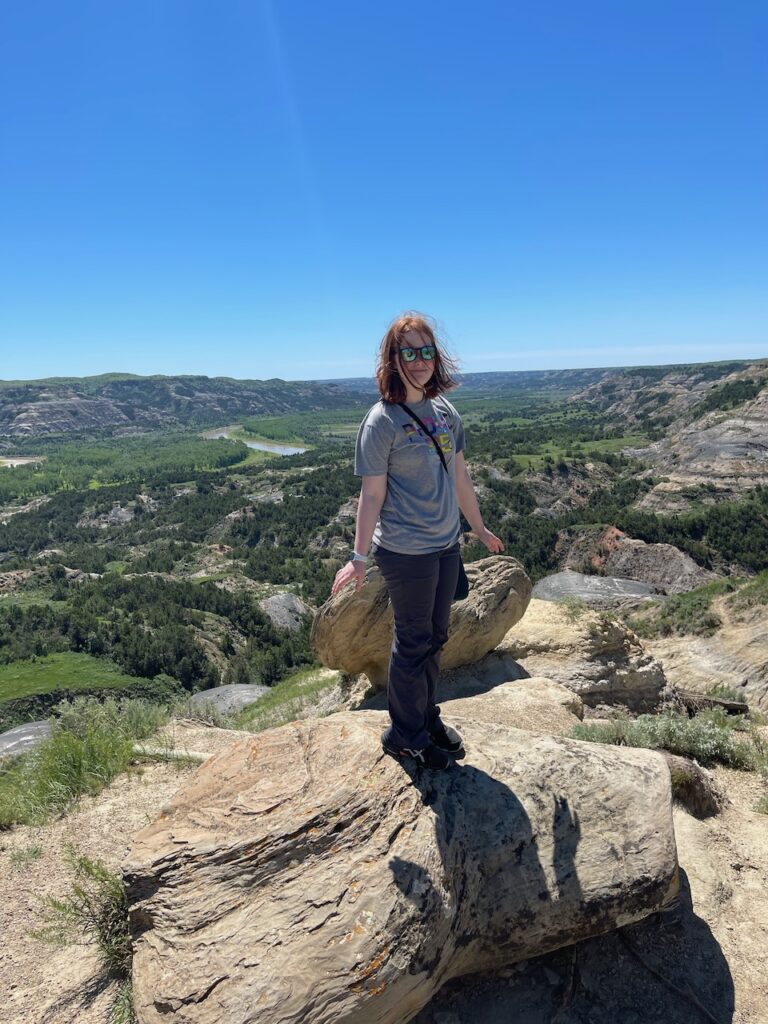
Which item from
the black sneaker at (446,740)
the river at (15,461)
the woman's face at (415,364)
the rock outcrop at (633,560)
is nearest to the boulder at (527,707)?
the black sneaker at (446,740)

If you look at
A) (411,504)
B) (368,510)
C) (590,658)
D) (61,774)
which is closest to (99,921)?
(61,774)

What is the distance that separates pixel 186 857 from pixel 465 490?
304cm

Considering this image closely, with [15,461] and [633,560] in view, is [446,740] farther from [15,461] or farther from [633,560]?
[15,461]

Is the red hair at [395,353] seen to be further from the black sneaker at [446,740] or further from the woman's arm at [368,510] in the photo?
the black sneaker at [446,740]

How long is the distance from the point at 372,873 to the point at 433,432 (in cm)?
268

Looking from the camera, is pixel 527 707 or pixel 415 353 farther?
pixel 527 707

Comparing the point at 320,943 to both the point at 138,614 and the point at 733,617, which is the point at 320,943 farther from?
the point at 138,614

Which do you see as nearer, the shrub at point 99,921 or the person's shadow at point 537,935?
the person's shadow at point 537,935

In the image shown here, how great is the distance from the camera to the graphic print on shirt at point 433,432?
12.4 feet

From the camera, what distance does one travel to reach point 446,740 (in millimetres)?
4281

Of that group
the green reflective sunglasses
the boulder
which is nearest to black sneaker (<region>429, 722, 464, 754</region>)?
the green reflective sunglasses

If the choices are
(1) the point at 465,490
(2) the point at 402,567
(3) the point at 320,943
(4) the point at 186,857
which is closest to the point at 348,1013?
(3) the point at 320,943

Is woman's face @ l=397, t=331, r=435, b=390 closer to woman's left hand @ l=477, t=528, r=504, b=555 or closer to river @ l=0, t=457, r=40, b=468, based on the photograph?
woman's left hand @ l=477, t=528, r=504, b=555

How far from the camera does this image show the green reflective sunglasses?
371 cm
